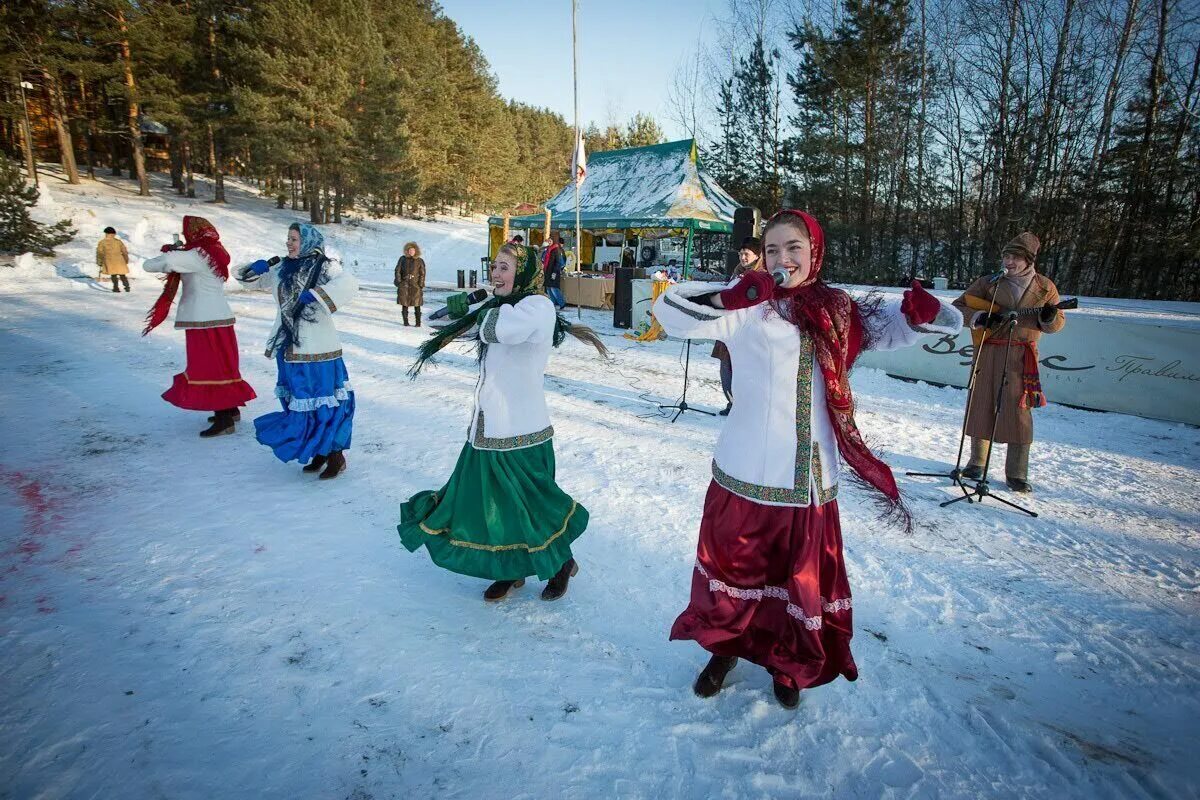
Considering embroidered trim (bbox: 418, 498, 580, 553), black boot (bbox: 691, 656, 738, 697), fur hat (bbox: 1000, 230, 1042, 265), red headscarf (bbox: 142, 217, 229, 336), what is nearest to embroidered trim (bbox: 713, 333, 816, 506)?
black boot (bbox: 691, 656, 738, 697)

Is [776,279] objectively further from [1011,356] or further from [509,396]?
[1011,356]

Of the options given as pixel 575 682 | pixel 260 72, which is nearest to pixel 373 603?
pixel 575 682

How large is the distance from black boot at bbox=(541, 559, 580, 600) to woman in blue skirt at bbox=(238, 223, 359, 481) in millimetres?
2337

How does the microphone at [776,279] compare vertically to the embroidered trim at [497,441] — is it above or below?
above

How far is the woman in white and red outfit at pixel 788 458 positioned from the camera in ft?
6.65

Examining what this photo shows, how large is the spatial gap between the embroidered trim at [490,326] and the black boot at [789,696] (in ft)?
6.42

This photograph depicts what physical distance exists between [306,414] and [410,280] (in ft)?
26.9

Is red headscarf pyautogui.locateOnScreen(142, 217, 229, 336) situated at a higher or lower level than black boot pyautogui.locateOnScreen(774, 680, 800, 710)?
higher

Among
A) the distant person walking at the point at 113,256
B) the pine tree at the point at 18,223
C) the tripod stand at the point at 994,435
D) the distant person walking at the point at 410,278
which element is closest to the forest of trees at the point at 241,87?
the pine tree at the point at 18,223

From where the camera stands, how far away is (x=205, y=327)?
5.06 meters

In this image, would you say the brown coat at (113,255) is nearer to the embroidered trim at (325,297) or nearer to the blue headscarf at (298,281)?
the blue headscarf at (298,281)

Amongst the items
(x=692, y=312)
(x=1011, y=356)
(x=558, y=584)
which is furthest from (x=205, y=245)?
(x=1011, y=356)

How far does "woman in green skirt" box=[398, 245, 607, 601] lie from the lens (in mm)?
2750

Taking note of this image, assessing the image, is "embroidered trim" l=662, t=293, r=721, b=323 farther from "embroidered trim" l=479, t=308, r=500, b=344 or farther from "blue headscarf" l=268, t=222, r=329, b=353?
"blue headscarf" l=268, t=222, r=329, b=353
